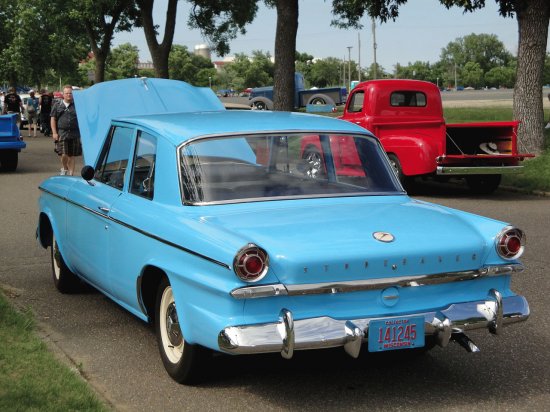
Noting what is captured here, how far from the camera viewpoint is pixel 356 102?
17.0m

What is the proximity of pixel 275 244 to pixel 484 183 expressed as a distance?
11945mm

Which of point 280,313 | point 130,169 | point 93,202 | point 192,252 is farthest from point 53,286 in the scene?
point 280,313

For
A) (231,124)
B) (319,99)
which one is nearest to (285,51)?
(231,124)

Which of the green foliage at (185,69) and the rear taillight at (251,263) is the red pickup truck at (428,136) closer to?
Result: the rear taillight at (251,263)

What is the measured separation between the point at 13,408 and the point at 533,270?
5488 millimetres

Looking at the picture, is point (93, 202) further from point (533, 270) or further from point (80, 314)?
point (533, 270)

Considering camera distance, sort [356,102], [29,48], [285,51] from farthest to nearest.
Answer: [29,48] < [285,51] < [356,102]

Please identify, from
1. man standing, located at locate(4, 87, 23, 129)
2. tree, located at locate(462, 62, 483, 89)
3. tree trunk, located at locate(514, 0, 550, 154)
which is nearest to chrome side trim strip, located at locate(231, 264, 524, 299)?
tree trunk, located at locate(514, 0, 550, 154)

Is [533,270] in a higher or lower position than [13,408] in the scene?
lower

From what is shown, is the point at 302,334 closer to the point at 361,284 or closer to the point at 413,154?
the point at 361,284

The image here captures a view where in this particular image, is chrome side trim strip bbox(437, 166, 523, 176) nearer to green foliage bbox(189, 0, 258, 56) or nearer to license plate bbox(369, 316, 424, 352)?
license plate bbox(369, 316, 424, 352)

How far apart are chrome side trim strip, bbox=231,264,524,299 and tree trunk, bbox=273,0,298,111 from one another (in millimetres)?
16882

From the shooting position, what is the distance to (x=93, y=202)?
6.43 meters

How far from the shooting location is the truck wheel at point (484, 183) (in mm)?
15859
